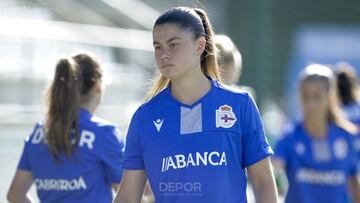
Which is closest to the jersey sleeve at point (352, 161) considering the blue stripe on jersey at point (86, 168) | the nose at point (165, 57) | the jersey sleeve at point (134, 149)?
the blue stripe on jersey at point (86, 168)

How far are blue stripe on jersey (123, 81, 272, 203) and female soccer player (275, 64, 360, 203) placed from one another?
2632mm

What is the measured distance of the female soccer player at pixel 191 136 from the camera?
3729mm

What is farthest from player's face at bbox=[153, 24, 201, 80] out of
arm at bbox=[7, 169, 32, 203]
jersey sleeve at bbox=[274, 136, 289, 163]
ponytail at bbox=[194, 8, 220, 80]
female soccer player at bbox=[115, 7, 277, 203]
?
jersey sleeve at bbox=[274, 136, 289, 163]

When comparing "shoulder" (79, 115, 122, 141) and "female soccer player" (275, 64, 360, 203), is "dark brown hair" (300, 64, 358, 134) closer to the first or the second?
"female soccer player" (275, 64, 360, 203)

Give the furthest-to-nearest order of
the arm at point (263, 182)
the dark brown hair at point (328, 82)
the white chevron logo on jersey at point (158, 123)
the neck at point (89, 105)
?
the dark brown hair at point (328, 82) < the neck at point (89, 105) < the white chevron logo on jersey at point (158, 123) < the arm at point (263, 182)

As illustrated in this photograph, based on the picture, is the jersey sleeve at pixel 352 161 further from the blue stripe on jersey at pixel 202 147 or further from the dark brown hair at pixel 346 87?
the blue stripe on jersey at pixel 202 147

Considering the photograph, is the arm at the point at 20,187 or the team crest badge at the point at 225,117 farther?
the arm at the point at 20,187

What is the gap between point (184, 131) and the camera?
3799 millimetres

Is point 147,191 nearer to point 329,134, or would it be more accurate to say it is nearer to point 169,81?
point 329,134

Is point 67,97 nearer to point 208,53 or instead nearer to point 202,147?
point 208,53

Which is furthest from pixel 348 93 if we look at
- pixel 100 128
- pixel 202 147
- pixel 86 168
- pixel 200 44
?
pixel 202 147

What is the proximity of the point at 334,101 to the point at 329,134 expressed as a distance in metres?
0.25

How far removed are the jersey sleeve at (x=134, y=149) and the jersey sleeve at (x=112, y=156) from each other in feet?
3.26

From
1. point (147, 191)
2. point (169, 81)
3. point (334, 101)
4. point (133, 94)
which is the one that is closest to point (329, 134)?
point (334, 101)
